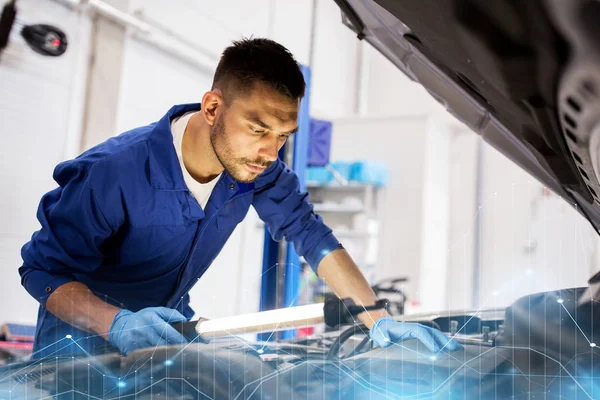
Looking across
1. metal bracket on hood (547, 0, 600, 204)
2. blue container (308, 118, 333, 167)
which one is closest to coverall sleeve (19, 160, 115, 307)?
metal bracket on hood (547, 0, 600, 204)

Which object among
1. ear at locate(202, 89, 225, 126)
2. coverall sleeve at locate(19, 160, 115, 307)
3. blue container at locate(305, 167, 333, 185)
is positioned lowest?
coverall sleeve at locate(19, 160, 115, 307)

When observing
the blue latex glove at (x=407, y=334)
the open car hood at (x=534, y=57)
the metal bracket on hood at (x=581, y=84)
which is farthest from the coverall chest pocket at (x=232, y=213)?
the metal bracket on hood at (x=581, y=84)

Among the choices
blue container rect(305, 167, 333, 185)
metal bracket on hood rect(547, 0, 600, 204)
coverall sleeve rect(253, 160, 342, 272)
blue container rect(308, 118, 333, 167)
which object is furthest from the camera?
blue container rect(305, 167, 333, 185)

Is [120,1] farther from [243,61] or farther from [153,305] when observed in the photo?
[153,305]

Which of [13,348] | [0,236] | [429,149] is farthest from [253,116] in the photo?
[429,149]

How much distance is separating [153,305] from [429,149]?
4220 millimetres

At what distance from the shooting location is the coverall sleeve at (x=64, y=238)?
98cm

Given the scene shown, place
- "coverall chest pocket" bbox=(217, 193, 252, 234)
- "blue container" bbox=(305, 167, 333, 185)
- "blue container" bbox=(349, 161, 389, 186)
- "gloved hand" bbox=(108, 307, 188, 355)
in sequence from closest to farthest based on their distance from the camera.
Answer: "gloved hand" bbox=(108, 307, 188, 355), "coverall chest pocket" bbox=(217, 193, 252, 234), "blue container" bbox=(305, 167, 333, 185), "blue container" bbox=(349, 161, 389, 186)

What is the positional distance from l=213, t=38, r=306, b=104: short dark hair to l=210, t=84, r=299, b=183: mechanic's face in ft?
0.05

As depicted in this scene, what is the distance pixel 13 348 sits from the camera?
1074mm

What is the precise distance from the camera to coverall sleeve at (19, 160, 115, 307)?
0.98 m

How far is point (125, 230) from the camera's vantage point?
109 cm

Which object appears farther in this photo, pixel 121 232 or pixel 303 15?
pixel 303 15

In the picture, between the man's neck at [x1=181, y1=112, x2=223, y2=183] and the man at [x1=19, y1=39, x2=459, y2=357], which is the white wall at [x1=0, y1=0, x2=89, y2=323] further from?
the man's neck at [x1=181, y1=112, x2=223, y2=183]
